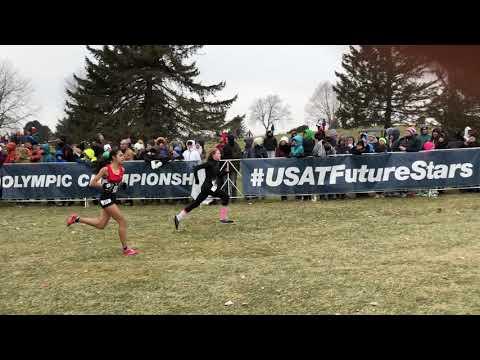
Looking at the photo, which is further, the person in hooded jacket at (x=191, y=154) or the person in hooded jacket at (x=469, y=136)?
the person in hooded jacket at (x=191, y=154)

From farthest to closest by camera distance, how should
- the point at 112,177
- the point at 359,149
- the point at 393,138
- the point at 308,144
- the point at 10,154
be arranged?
the point at 10,154 → the point at 393,138 → the point at 308,144 → the point at 359,149 → the point at 112,177

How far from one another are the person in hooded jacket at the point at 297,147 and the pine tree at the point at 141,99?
18548mm

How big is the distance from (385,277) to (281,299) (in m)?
1.70

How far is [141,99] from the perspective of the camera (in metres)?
32.5

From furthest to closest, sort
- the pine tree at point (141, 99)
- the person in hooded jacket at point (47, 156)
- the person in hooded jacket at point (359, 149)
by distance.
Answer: the pine tree at point (141, 99), the person in hooded jacket at point (47, 156), the person in hooded jacket at point (359, 149)

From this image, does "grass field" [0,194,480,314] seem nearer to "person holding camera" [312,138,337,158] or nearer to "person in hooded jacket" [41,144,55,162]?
"person holding camera" [312,138,337,158]

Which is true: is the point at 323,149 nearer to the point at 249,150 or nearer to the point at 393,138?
the point at 393,138

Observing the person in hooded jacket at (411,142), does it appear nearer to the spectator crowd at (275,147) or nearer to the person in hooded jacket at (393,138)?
the spectator crowd at (275,147)

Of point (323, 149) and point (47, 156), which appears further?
point (47, 156)

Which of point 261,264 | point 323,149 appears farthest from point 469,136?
point 323,149

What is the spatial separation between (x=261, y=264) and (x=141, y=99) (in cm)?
2732

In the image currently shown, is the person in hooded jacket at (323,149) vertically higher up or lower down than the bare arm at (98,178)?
higher up

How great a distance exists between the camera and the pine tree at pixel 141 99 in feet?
101

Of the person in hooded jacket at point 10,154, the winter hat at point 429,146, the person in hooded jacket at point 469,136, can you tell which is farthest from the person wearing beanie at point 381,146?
the person in hooded jacket at point 10,154
